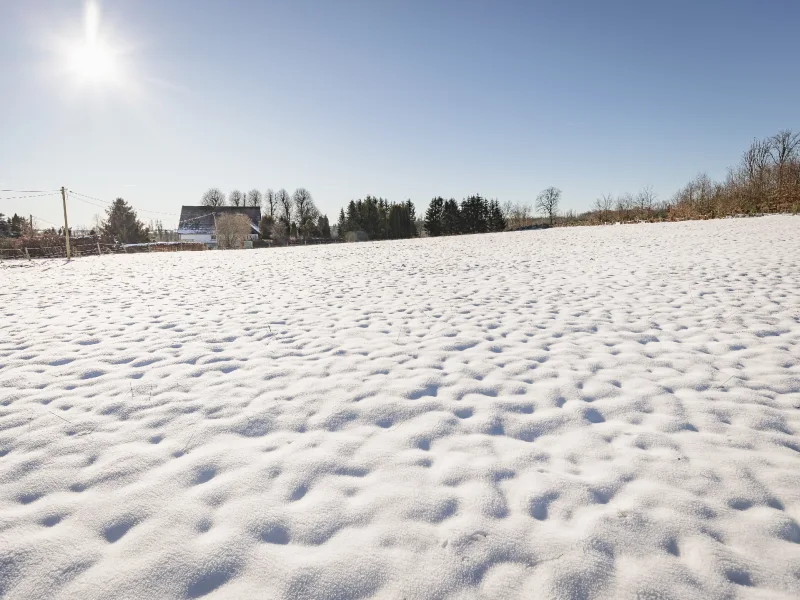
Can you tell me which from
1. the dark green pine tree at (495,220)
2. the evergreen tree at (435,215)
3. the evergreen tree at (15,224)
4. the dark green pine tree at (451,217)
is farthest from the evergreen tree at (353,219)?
the evergreen tree at (15,224)

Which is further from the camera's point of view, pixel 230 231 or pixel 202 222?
pixel 202 222

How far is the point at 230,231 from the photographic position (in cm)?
4209

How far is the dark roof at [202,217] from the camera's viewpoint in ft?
188

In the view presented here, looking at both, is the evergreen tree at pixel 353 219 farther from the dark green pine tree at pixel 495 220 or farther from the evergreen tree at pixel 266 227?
the dark green pine tree at pixel 495 220

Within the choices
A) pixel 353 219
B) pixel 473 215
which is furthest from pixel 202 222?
pixel 473 215

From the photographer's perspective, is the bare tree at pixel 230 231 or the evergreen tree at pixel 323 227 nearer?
the bare tree at pixel 230 231

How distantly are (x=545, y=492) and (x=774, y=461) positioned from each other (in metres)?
1.53

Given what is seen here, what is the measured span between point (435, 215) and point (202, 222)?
36.4 meters

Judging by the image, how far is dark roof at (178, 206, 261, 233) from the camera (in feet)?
188

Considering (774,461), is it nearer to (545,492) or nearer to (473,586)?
(545,492)

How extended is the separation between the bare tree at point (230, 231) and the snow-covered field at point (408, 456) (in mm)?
39404

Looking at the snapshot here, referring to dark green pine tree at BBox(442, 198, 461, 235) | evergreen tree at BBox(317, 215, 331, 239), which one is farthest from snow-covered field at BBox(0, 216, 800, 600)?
evergreen tree at BBox(317, 215, 331, 239)

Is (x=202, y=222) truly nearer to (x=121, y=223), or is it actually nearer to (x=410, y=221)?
(x=121, y=223)

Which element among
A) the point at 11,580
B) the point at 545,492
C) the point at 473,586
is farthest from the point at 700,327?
the point at 11,580
